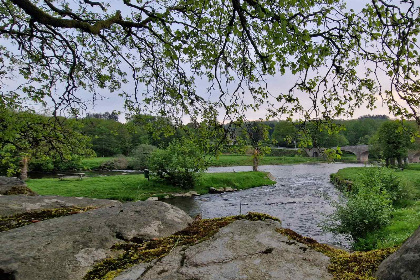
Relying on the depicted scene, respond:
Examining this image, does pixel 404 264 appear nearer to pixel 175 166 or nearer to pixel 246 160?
pixel 175 166

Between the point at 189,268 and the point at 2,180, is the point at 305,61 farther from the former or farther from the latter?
the point at 2,180

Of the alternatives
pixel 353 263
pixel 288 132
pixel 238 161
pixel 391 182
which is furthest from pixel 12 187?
pixel 238 161

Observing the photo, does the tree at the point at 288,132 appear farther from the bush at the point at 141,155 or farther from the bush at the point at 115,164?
the bush at the point at 115,164

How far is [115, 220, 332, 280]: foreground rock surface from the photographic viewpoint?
265 cm

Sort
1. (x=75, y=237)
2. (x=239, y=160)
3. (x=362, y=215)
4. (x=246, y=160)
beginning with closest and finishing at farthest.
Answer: (x=75, y=237)
(x=362, y=215)
(x=246, y=160)
(x=239, y=160)

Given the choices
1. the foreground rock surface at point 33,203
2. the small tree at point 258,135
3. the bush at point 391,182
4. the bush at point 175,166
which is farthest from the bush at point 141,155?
the small tree at point 258,135

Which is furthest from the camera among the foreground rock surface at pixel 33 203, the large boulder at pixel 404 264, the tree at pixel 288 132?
the tree at pixel 288 132

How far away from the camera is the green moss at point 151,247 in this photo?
296cm

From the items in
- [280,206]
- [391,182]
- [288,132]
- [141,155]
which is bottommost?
[280,206]

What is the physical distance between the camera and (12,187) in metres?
9.98

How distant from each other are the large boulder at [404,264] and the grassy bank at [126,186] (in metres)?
23.5

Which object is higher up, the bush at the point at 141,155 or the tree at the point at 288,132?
the tree at the point at 288,132

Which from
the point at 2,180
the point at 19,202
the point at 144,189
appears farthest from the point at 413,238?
the point at 144,189

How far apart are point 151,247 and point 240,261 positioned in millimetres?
1226
